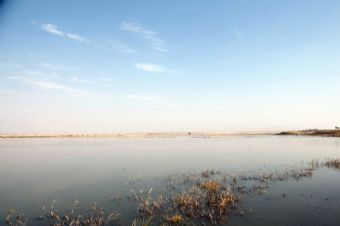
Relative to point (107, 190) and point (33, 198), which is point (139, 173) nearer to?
point (107, 190)

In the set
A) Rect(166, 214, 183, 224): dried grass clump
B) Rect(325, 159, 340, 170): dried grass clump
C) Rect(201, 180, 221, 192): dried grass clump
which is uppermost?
Rect(325, 159, 340, 170): dried grass clump

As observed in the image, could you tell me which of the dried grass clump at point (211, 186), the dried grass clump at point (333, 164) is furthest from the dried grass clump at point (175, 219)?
the dried grass clump at point (333, 164)

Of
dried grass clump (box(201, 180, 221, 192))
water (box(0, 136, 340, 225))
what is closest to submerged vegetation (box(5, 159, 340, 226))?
dried grass clump (box(201, 180, 221, 192))

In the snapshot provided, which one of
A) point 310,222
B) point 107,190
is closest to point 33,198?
point 107,190

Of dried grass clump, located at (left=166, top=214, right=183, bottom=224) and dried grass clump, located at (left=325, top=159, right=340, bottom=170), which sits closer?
dried grass clump, located at (left=166, top=214, right=183, bottom=224)

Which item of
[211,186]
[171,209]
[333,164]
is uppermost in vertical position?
[333,164]

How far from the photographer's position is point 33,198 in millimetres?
17906

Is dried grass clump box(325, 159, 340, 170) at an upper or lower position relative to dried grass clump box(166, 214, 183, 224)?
upper

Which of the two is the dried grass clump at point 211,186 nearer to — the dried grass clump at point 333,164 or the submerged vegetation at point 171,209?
the submerged vegetation at point 171,209

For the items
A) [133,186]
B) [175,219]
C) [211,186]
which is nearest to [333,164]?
[211,186]

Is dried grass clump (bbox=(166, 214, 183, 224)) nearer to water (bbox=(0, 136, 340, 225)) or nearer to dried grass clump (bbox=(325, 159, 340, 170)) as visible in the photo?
water (bbox=(0, 136, 340, 225))

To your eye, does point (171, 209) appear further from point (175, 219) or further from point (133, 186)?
point (133, 186)

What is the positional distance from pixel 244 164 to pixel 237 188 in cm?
1193

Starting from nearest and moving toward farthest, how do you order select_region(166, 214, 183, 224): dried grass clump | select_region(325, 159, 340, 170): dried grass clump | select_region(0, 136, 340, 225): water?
select_region(166, 214, 183, 224): dried grass clump, select_region(0, 136, 340, 225): water, select_region(325, 159, 340, 170): dried grass clump
